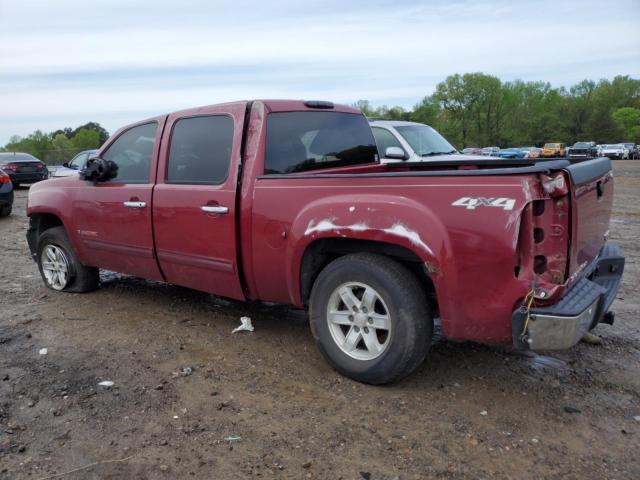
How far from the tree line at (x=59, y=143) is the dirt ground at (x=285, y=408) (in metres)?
42.8

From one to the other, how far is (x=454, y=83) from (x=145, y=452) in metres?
106

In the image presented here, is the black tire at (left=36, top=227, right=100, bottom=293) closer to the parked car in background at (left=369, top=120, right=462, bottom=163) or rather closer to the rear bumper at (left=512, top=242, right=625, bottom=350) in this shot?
the rear bumper at (left=512, top=242, right=625, bottom=350)

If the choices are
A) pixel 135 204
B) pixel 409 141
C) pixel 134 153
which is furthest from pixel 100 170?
pixel 409 141

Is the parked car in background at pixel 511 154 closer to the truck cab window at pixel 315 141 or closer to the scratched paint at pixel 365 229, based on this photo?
the truck cab window at pixel 315 141

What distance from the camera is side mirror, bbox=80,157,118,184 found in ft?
17.7

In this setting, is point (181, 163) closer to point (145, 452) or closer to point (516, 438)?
point (145, 452)

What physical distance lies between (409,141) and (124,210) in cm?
564

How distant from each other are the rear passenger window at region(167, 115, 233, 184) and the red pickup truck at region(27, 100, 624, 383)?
15 mm

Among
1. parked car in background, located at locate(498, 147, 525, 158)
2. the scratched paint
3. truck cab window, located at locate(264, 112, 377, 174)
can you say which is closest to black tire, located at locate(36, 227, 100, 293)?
truck cab window, located at locate(264, 112, 377, 174)

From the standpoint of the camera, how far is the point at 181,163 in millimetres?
4805


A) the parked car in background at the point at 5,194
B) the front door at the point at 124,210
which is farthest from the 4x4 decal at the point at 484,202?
the parked car in background at the point at 5,194

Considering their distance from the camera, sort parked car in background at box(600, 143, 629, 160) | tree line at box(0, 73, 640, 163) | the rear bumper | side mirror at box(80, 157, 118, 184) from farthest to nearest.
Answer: tree line at box(0, 73, 640, 163)
parked car in background at box(600, 143, 629, 160)
side mirror at box(80, 157, 118, 184)
the rear bumper

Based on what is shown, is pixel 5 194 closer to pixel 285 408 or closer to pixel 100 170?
pixel 100 170

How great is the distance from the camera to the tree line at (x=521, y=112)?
89.4 m
